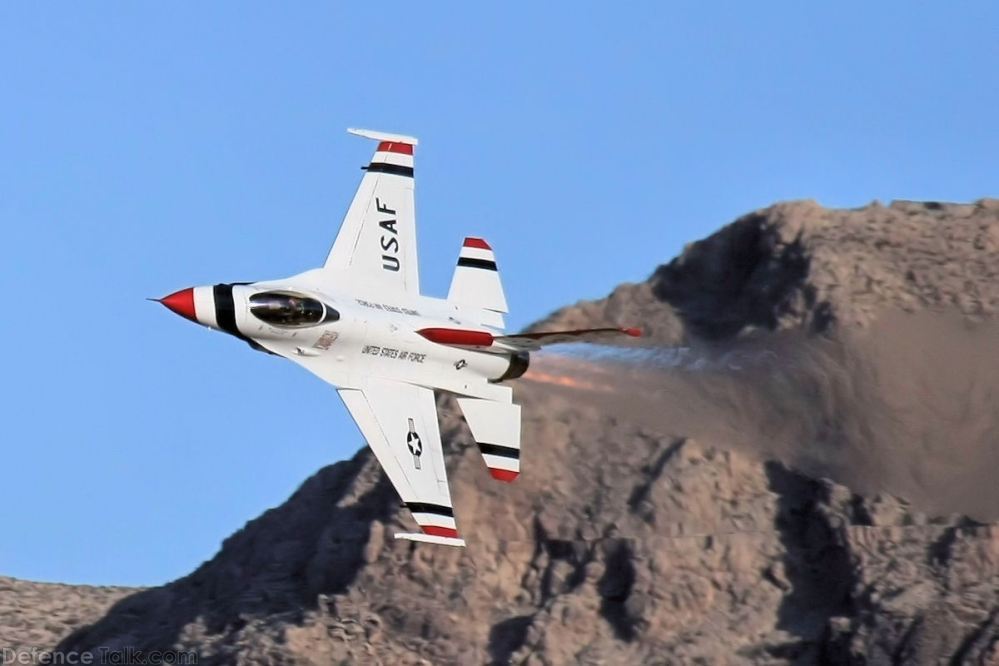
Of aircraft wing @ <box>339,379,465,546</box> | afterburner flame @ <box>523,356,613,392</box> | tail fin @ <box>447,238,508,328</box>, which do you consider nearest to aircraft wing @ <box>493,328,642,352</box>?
tail fin @ <box>447,238,508,328</box>

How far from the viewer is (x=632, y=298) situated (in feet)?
138

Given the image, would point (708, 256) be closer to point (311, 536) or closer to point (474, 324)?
point (474, 324)

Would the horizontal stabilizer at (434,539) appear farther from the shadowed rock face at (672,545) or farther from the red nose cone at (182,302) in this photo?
the red nose cone at (182,302)

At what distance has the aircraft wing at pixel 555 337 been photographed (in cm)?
3509

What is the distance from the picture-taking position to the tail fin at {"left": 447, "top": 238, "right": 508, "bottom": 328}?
125 ft

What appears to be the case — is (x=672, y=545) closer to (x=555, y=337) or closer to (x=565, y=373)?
(x=565, y=373)

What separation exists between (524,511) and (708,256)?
7.22 meters

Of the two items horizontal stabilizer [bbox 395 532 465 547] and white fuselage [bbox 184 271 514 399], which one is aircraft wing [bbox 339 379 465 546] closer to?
horizontal stabilizer [bbox 395 532 465 547]

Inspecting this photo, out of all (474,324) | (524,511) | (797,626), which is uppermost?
(474,324)

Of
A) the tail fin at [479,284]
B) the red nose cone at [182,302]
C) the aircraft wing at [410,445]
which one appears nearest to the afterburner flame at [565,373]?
the tail fin at [479,284]

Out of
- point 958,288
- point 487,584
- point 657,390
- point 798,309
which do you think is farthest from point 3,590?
point 958,288

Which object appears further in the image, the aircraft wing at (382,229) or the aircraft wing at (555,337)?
the aircraft wing at (382,229)

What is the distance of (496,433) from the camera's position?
3734cm

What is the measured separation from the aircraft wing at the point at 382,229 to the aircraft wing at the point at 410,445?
205 centimetres
